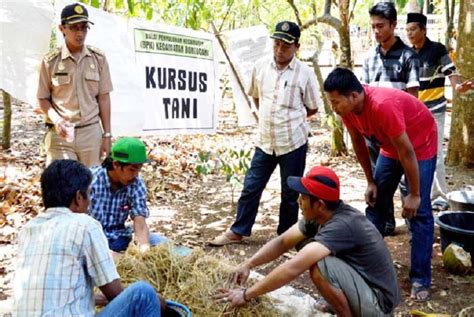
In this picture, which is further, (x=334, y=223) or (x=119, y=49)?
(x=119, y=49)

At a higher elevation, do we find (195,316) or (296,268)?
(296,268)

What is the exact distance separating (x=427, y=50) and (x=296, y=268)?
9.79ft

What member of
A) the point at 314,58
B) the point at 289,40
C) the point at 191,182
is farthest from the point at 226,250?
the point at 314,58

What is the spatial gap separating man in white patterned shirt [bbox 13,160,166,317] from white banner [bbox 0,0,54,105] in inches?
79.3

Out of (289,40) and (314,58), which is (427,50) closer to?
(289,40)

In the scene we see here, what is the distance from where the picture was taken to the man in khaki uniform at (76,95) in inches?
146

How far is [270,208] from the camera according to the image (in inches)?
218

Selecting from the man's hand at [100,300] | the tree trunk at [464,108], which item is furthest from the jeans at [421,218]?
the tree trunk at [464,108]

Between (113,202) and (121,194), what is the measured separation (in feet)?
0.22

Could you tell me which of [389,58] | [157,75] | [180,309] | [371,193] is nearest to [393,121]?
[371,193]

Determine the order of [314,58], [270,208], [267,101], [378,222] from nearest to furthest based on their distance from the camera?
1. [378,222]
2. [267,101]
3. [270,208]
4. [314,58]

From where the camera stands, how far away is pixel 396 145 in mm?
3156

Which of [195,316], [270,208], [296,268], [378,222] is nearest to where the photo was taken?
[296,268]

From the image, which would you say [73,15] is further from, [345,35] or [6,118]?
[345,35]
